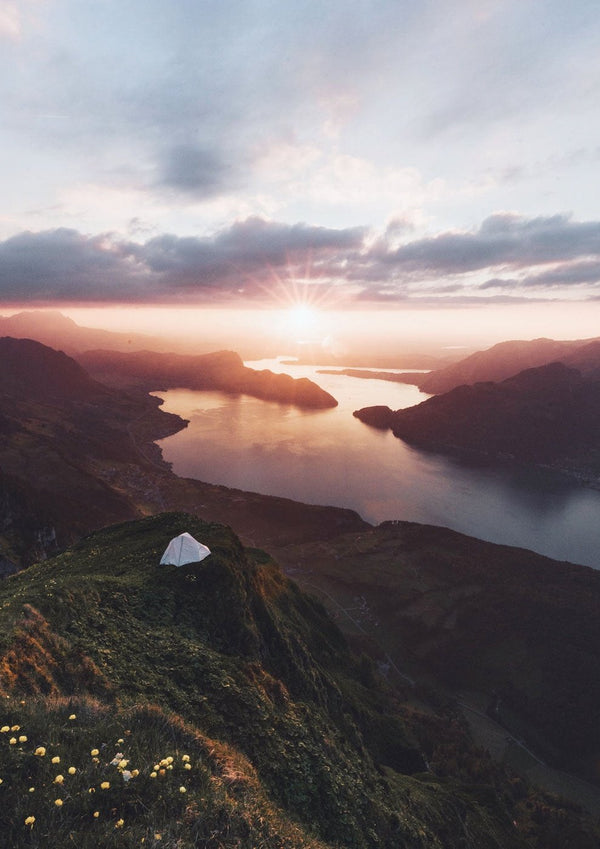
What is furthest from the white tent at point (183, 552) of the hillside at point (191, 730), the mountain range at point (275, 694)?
the mountain range at point (275, 694)

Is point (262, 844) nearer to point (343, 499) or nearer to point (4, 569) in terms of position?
point (4, 569)

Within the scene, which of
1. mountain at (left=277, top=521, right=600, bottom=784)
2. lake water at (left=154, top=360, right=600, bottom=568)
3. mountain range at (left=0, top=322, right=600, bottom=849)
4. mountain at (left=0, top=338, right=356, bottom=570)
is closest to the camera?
mountain range at (left=0, top=322, right=600, bottom=849)

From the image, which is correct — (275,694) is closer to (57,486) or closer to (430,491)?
(57,486)

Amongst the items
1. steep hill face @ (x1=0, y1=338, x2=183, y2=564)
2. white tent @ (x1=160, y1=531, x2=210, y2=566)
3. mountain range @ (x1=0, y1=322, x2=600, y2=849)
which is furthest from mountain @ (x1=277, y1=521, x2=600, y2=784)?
white tent @ (x1=160, y1=531, x2=210, y2=566)

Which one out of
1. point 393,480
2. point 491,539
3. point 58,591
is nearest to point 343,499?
point 393,480

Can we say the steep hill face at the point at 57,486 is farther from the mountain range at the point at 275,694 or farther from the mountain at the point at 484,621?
the mountain at the point at 484,621

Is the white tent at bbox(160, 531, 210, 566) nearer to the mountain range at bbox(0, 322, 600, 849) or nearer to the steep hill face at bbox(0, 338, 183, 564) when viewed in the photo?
the mountain range at bbox(0, 322, 600, 849)

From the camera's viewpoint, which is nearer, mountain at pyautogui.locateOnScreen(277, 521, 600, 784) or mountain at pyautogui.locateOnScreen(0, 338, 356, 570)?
mountain at pyautogui.locateOnScreen(277, 521, 600, 784)
